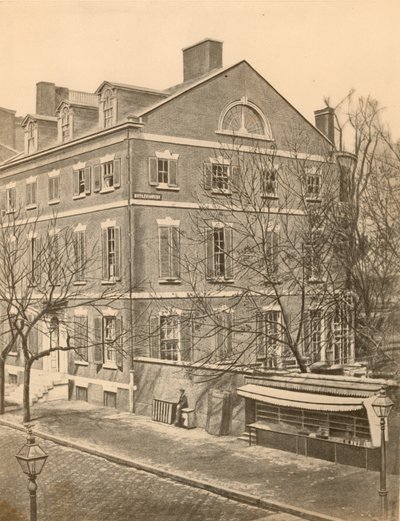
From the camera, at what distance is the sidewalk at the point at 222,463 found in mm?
10172

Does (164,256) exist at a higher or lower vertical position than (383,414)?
higher

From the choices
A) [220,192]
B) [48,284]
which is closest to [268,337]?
[220,192]

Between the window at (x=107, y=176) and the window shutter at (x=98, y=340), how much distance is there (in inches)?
105

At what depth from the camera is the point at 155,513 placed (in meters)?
10.5

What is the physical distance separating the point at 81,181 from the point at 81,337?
3.30 meters

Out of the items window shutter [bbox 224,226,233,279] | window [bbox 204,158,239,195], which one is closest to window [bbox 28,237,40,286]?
window [bbox 204,158,239,195]

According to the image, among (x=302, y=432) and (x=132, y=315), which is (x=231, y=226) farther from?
(x=302, y=432)

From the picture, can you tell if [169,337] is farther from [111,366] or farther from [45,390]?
[45,390]

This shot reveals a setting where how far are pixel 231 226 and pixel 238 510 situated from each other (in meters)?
5.35

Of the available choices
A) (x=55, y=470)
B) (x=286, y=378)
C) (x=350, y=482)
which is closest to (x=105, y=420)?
(x=55, y=470)

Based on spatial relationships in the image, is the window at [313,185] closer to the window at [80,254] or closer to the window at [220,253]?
the window at [220,253]

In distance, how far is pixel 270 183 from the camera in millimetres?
13586

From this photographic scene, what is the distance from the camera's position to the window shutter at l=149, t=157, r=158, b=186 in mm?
13823

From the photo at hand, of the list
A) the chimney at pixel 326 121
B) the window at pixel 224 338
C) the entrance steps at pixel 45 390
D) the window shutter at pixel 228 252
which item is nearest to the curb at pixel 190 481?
the entrance steps at pixel 45 390
